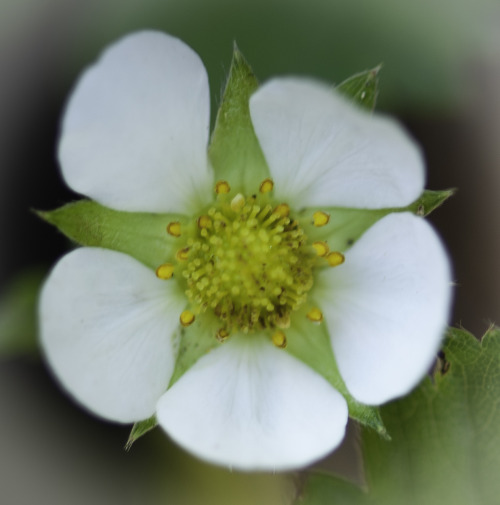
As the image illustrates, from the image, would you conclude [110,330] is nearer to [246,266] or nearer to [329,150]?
[246,266]

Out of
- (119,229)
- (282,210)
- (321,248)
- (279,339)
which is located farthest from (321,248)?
(119,229)

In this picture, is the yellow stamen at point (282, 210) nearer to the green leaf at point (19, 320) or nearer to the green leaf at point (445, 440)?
the green leaf at point (445, 440)

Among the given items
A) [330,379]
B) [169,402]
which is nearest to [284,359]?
[330,379]

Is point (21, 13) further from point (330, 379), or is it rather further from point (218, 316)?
point (330, 379)

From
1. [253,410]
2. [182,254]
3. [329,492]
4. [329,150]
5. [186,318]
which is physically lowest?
[329,492]

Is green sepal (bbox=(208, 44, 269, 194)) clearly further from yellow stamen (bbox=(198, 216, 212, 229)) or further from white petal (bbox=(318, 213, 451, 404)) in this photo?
white petal (bbox=(318, 213, 451, 404))

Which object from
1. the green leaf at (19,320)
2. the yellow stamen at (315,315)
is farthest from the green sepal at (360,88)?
the green leaf at (19,320)

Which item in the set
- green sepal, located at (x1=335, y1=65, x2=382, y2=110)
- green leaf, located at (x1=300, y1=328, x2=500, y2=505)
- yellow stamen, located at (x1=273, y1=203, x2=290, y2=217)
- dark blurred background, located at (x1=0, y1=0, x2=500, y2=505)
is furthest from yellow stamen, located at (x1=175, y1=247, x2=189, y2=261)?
dark blurred background, located at (x1=0, y1=0, x2=500, y2=505)
